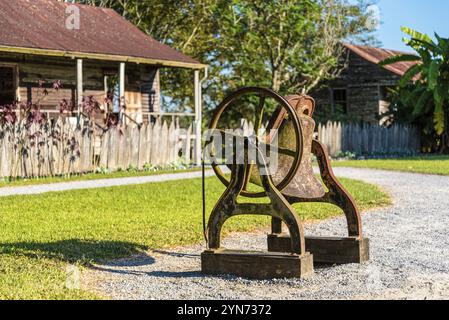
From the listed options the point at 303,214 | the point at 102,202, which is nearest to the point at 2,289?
the point at 303,214

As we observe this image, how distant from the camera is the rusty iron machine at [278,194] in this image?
632 centimetres

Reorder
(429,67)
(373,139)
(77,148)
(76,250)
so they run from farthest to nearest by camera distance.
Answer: (373,139)
(429,67)
(77,148)
(76,250)

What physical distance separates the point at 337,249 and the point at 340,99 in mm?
35266

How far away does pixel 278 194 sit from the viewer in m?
6.30

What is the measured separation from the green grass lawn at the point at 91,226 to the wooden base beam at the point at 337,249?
1813 millimetres

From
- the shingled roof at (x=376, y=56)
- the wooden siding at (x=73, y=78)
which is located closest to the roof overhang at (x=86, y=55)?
the wooden siding at (x=73, y=78)

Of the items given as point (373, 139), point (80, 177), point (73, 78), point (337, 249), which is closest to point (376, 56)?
point (373, 139)

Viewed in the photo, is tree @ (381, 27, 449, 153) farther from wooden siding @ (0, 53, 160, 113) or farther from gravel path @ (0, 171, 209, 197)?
gravel path @ (0, 171, 209, 197)

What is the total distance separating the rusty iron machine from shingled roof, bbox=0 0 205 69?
14346 millimetres

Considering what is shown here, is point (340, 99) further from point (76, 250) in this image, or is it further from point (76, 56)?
point (76, 250)
